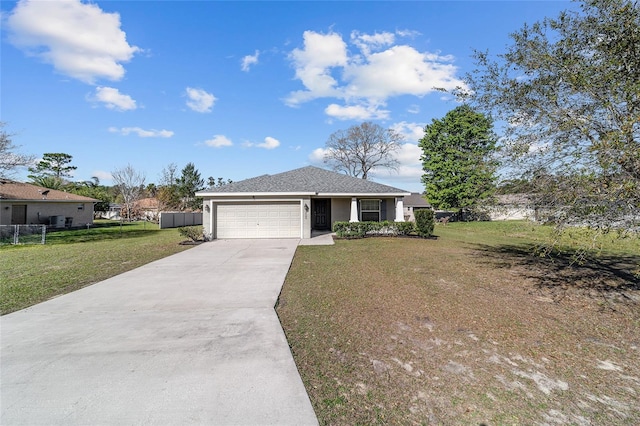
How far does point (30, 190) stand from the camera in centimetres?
2247

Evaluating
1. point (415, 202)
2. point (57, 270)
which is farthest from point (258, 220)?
point (415, 202)

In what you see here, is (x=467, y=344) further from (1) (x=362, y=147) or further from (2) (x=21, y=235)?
(1) (x=362, y=147)

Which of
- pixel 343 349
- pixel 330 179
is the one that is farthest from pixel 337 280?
pixel 330 179

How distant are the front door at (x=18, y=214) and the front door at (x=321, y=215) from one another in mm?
21453

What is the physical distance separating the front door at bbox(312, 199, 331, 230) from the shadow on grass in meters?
10.4

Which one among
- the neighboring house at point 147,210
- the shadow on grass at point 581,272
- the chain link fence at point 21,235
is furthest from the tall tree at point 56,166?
the shadow on grass at point 581,272

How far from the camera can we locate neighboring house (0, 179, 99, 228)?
1989 centimetres

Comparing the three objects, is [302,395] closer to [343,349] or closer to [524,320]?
[343,349]

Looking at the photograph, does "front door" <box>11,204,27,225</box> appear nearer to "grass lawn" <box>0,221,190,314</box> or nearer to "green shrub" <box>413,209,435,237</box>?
"grass lawn" <box>0,221,190,314</box>

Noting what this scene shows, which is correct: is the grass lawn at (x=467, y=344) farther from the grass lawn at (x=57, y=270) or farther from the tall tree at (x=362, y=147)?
the tall tree at (x=362, y=147)

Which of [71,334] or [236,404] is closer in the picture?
[236,404]

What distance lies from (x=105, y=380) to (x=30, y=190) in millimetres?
28777

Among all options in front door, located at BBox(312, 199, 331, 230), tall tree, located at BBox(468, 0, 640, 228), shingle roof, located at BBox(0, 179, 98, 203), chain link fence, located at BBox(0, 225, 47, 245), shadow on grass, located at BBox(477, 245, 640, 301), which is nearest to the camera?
tall tree, located at BBox(468, 0, 640, 228)

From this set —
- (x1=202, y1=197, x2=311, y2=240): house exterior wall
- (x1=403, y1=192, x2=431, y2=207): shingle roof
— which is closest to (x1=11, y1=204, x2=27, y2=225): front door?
(x1=202, y1=197, x2=311, y2=240): house exterior wall
